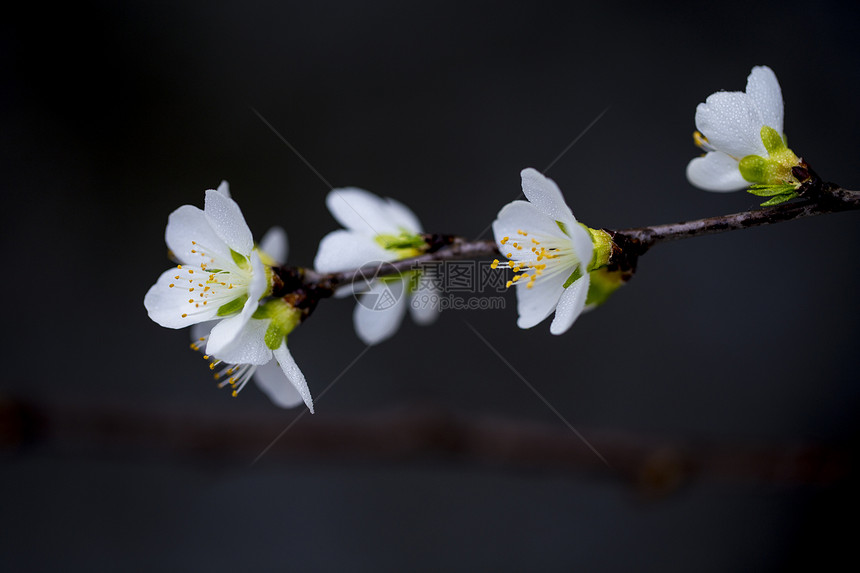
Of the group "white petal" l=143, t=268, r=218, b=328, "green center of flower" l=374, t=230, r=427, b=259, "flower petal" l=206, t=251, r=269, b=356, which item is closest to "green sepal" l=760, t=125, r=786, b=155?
"green center of flower" l=374, t=230, r=427, b=259

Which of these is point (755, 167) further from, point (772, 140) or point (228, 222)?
point (228, 222)

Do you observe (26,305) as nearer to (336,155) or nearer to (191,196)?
(191,196)

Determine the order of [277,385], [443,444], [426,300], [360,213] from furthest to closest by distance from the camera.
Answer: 1. [443,444]
2. [426,300]
3. [360,213]
4. [277,385]

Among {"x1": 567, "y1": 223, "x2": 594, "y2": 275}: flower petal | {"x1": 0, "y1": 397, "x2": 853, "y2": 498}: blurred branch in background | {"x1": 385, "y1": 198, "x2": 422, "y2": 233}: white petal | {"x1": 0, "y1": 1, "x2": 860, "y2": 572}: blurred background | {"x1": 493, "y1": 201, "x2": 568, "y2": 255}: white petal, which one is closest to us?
{"x1": 567, "y1": 223, "x2": 594, "y2": 275}: flower petal

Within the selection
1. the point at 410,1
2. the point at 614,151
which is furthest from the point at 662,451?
the point at 410,1

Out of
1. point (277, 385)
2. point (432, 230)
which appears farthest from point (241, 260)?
point (432, 230)

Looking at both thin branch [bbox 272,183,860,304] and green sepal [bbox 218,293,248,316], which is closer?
thin branch [bbox 272,183,860,304]

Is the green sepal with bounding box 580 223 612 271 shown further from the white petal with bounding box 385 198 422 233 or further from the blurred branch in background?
the blurred branch in background
